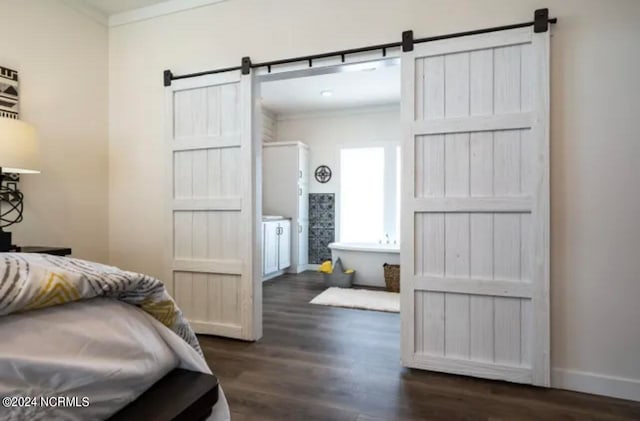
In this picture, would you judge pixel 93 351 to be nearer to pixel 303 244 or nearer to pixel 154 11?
pixel 154 11

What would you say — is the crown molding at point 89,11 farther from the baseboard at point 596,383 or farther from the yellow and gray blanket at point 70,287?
the baseboard at point 596,383

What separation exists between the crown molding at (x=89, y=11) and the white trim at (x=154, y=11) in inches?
2.2

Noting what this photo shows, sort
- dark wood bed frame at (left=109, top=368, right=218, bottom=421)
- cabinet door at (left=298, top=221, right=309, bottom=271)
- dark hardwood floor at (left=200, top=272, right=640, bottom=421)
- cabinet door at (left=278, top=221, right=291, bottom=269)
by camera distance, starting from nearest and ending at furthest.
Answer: dark wood bed frame at (left=109, top=368, right=218, bottom=421) < dark hardwood floor at (left=200, top=272, right=640, bottom=421) < cabinet door at (left=278, top=221, right=291, bottom=269) < cabinet door at (left=298, top=221, right=309, bottom=271)

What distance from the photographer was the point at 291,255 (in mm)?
5543

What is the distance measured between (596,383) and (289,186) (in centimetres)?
438

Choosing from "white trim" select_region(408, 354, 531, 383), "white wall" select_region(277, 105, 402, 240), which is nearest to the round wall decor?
"white wall" select_region(277, 105, 402, 240)

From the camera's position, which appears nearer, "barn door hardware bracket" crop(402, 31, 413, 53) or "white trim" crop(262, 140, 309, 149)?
"barn door hardware bracket" crop(402, 31, 413, 53)

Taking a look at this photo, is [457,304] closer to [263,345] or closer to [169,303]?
[263,345]

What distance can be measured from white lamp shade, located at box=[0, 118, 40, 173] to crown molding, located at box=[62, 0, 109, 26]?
1419 millimetres

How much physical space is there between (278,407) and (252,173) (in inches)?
62.6

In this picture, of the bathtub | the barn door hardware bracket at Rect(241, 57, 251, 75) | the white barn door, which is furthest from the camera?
the bathtub

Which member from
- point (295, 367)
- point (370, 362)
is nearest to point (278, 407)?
point (295, 367)

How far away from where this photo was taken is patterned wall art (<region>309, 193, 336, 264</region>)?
5781 mm

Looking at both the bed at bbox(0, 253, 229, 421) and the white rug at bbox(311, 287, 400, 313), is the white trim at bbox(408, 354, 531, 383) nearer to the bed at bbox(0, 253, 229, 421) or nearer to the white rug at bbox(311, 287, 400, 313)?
the white rug at bbox(311, 287, 400, 313)
